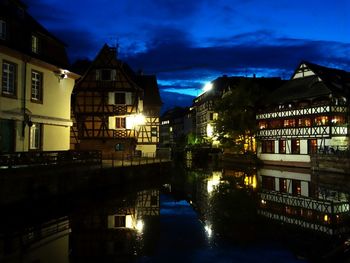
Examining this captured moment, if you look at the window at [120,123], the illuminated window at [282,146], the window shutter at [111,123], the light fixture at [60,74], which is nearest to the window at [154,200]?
the light fixture at [60,74]

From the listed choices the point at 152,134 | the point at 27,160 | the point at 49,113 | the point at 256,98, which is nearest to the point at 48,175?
the point at 27,160

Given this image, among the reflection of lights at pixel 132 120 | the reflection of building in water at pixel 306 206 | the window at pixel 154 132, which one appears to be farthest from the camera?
the window at pixel 154 132

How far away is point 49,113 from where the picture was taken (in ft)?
92.5

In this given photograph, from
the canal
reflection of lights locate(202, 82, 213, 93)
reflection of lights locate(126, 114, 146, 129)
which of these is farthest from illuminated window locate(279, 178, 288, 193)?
reflection of lights locate(202, 82, 213, 93)

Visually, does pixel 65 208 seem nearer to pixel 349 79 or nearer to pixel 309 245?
pixel 309 245

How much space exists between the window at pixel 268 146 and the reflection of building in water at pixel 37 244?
42769mm

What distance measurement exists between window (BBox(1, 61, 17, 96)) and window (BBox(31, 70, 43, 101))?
1.92 metres

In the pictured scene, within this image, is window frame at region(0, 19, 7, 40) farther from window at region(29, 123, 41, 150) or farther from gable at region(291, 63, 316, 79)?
gable at region(291, 63, 316, 79)

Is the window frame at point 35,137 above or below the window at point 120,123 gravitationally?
below

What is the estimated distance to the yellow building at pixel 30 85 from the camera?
2400 cm

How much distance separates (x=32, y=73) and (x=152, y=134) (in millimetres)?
26929

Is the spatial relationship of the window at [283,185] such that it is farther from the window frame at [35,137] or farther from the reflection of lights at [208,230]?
the window frame at [35,137]

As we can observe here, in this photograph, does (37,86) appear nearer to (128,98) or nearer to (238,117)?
(128,98)

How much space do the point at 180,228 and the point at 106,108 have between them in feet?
96.5
